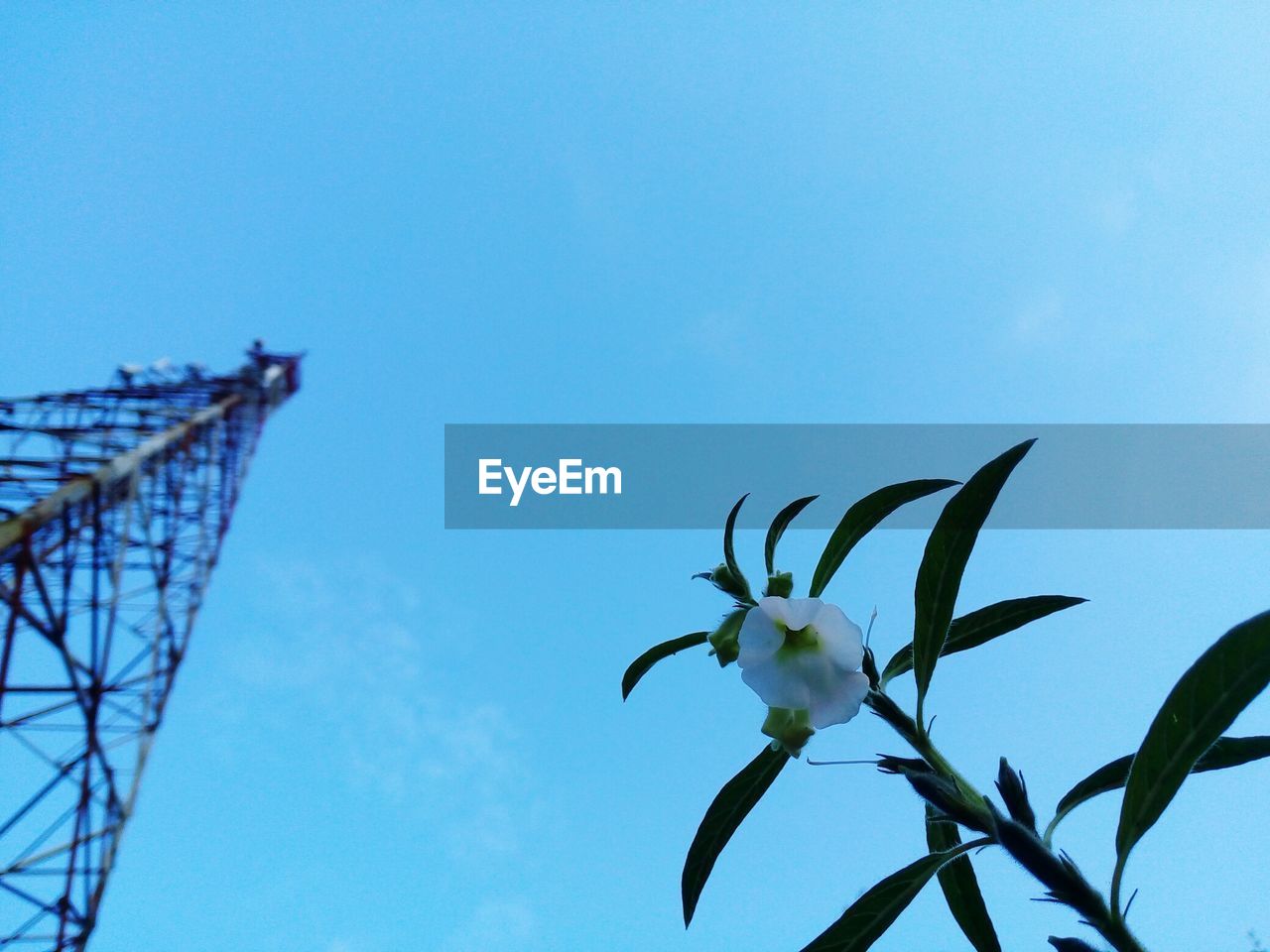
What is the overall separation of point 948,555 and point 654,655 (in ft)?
2.34

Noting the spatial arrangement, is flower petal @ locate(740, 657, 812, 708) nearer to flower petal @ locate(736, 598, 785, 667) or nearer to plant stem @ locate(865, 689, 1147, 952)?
flower petal @ locate(736, 598, 785, 667)

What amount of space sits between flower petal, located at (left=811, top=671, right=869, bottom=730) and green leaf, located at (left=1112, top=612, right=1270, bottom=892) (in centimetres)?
40

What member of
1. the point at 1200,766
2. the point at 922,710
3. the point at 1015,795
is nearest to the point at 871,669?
the point at 922,710

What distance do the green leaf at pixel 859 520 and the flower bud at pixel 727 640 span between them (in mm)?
281

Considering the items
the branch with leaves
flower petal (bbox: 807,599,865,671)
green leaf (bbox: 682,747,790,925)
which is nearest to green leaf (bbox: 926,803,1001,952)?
the branch with leaves

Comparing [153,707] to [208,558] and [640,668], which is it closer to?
[208,558]

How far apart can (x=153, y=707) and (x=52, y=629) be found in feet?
7.13

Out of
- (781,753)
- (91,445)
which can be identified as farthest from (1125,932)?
(91,445)

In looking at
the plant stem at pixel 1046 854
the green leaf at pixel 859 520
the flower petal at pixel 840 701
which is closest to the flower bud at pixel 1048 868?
the plant stem at pixel 1046 854

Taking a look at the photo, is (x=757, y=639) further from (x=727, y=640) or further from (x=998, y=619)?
(x=998, y=619)

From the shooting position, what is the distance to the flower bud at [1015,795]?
1.10 m

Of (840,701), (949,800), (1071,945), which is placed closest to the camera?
(1071,945)

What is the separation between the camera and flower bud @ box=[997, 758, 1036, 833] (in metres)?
1.10

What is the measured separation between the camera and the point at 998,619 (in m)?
1.71
